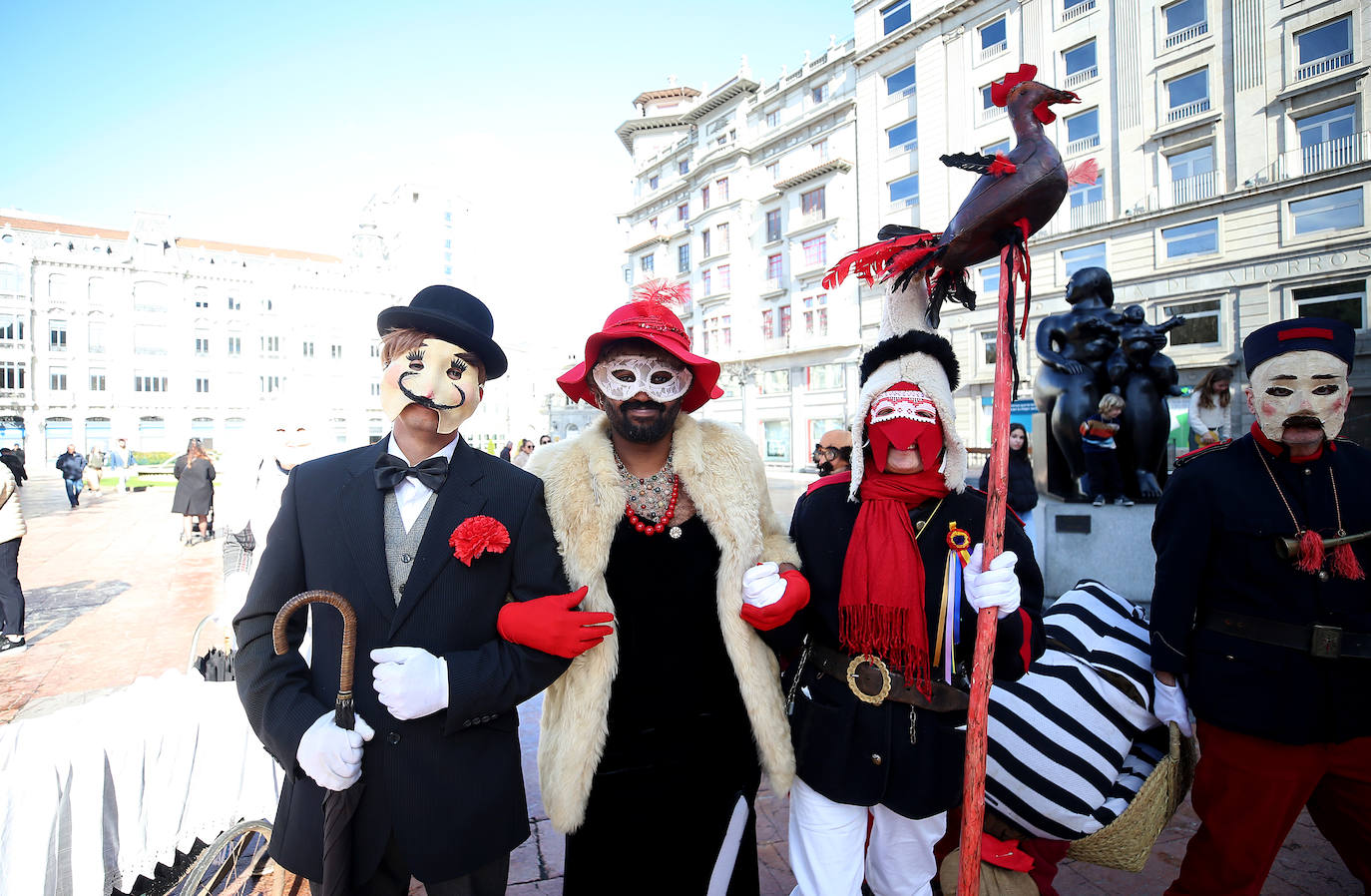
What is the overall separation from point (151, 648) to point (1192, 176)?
2633 centimetres

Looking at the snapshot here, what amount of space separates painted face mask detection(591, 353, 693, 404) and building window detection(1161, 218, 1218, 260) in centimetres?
2392

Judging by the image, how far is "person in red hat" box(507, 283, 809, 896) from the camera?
77.6 inches

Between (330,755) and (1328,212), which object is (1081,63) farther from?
(330,755)

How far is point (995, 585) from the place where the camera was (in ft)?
6.05

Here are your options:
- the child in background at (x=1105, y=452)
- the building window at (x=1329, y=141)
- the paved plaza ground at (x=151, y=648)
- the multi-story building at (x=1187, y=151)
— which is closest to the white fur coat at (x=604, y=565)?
the paved plaza ground at (x=151, y=648)

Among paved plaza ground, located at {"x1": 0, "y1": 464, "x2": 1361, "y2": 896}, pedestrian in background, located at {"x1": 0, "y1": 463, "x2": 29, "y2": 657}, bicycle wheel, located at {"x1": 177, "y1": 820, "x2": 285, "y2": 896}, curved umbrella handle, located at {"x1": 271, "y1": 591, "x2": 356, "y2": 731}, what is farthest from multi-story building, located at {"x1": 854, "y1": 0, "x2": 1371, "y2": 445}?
pedestrian in background, located at {"x1": 0, "y1": 463, "x2": 29, "y2": 657}

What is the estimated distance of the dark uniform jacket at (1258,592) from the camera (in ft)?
7.03

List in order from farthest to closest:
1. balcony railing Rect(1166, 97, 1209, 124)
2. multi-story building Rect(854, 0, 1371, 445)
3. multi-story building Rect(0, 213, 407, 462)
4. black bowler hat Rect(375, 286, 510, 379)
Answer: multi-story building Rect(0, 213, 407, 462) < balcony railing Rect(1166, 97, 1209, 124) < multi-story building Rect(854, 0, 1371, 445) < black bowler hat Rect(375, 286, 510, 379)

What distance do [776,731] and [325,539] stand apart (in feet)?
4.73

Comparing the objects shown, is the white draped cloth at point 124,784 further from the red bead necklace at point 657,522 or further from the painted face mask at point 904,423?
the painted face mask at point 904,423

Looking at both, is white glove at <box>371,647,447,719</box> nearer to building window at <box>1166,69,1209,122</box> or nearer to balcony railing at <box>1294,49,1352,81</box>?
building window at <box>1166,69,1209,122</box>

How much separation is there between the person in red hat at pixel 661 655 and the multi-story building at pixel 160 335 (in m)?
44.1

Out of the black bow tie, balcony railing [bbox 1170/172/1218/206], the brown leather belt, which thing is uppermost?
balcony railing [bbox 1170/172/1218/206]

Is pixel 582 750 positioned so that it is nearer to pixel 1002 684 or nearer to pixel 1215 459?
pixel 1002 684
